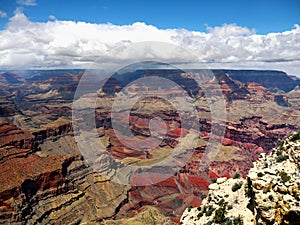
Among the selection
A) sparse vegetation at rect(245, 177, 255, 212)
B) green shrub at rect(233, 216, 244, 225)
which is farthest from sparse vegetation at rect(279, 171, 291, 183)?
green shrub at rect(233, 216, 244, 225)

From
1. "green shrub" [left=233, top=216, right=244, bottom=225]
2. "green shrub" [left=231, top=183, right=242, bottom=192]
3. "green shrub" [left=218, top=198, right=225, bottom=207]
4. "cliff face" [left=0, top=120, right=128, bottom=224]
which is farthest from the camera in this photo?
"cliff face" [left=0, top=120, right=128, bottom=224]

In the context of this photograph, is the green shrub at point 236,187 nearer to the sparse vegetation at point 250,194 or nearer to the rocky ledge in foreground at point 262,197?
the rocky ledge in foreground at point 262,197

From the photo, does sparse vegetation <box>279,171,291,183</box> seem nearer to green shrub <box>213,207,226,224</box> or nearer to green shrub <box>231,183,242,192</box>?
green shrub <box>213,207,226,224</box>

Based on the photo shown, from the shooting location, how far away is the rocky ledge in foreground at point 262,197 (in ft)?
49.0

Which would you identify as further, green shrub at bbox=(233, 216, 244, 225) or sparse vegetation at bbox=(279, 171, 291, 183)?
green shrub at bbox=(233, 216, 244, 225)

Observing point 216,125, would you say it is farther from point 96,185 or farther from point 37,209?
point 37,209

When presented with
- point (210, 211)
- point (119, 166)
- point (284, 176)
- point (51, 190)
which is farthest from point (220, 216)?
point (119, 166)

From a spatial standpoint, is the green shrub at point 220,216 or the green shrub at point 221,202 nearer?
the green shrub at point 220,216

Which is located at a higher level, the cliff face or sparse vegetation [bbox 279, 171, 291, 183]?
sparse vegetation [bbox 279, 171, 291, 183]

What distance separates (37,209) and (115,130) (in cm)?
10624

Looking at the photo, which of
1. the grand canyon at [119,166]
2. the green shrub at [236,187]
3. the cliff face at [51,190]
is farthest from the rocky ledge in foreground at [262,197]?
the cliff face at [51,190]

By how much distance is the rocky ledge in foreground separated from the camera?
14.9 metres

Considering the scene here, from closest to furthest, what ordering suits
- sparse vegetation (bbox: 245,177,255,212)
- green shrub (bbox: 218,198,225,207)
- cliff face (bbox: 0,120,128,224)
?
sparse vegetation (bbox: 245,177,255,212) < green shrub (bbox: 218,198,225,207) < cliff face (bbox: 0,120,128,224)

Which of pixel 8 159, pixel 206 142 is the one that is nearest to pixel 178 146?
pixel 206 142
